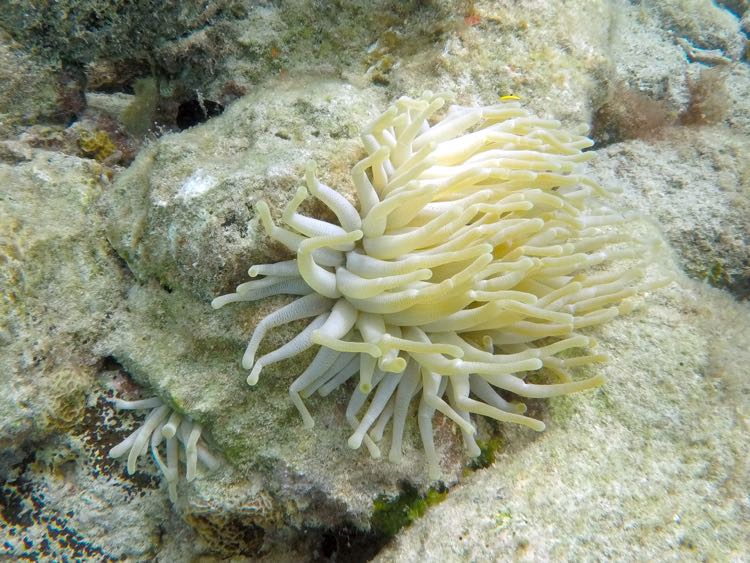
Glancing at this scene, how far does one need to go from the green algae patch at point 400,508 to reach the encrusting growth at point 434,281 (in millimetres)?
233

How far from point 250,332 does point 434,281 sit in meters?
0.92

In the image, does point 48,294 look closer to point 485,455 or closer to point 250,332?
point 250,332

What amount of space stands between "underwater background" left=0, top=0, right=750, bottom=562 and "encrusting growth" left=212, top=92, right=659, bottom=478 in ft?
0.50

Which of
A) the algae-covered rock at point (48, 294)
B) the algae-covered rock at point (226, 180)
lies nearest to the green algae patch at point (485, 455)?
the algae-covered rock at point (226, 180)

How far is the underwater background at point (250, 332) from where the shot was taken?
218cm

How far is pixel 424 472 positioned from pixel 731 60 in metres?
6.35

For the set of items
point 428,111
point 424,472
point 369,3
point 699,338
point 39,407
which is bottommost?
point 424,472

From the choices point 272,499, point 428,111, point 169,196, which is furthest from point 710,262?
point 169,196

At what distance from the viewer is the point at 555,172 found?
8.55 ft

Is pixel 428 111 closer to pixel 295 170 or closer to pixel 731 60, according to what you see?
pixel 295 170

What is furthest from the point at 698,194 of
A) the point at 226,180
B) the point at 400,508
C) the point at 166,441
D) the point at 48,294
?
the point at 48,294

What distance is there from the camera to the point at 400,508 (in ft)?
7.66

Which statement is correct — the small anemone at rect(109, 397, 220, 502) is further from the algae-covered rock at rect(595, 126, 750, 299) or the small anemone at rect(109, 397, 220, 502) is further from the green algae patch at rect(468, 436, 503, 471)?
the algae-covered rock at rect(595, 126, 750, 299)

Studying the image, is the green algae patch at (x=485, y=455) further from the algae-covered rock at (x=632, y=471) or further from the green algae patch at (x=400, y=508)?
the green algae patch at (x=400, y=508)
